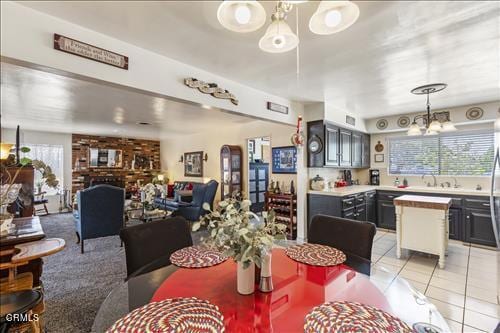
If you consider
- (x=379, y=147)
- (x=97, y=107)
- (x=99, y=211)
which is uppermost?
(x=97, y=107)

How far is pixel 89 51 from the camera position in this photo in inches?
67.2

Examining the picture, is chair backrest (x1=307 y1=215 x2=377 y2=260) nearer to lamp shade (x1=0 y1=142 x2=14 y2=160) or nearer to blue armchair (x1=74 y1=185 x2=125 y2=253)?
lamp shade (x1=0 y1=142 x2=14 y2=160)

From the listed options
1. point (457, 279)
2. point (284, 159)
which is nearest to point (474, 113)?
point (457, 279)

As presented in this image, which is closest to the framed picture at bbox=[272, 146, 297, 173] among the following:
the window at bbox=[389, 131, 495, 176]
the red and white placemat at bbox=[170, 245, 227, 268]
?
the window at bbox=[389, 131, 495, 176]

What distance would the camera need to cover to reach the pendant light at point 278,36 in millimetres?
1199

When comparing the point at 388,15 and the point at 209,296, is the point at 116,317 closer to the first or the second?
the point at 209,296

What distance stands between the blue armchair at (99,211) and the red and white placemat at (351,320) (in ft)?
12.0

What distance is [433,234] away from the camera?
307 centimetres

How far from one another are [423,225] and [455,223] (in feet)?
4.15

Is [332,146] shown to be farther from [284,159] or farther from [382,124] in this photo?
[382,124]

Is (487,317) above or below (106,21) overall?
below

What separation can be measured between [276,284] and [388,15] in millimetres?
1869

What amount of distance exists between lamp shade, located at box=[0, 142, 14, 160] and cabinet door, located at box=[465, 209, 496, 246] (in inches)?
206

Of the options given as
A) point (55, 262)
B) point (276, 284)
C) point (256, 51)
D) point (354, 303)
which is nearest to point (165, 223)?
point (276, 284)
